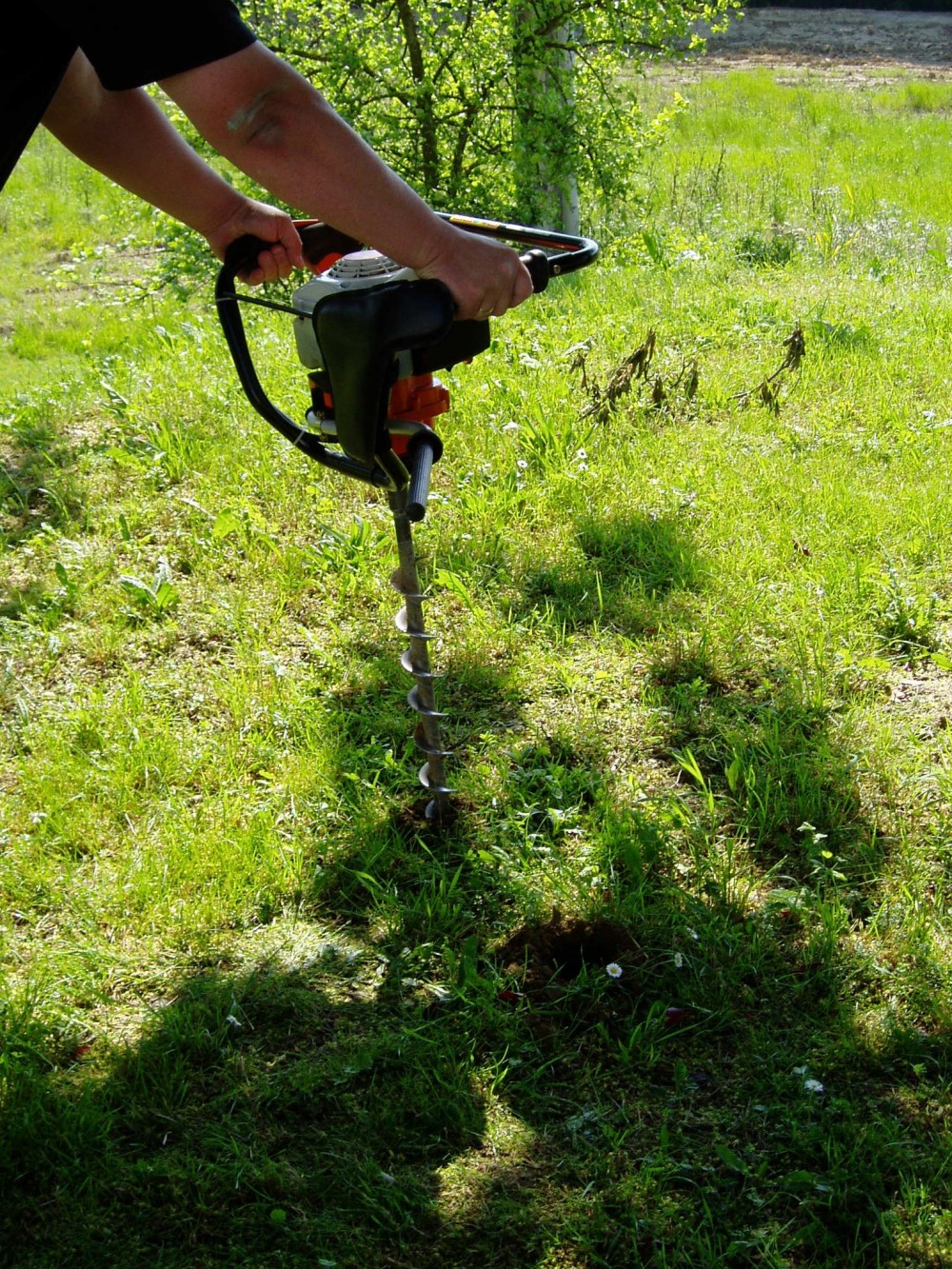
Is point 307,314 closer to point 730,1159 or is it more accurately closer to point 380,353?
point 380,353

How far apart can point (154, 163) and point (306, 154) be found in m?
0.89

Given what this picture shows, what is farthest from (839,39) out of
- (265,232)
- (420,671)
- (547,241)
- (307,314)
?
(307,314)

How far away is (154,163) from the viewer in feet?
8.79

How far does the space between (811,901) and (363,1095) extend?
1.07 m

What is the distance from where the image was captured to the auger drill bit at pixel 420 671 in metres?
→ 2.82

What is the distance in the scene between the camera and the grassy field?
2207 mm

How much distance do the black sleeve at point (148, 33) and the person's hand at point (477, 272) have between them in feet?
1.59

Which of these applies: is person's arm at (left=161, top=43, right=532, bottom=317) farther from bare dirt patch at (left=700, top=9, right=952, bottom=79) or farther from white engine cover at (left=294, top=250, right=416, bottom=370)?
bare dirt patch at (left=700, top=9, right=952, bottom=79)

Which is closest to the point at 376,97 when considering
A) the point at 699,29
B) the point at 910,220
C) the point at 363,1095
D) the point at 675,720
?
the point at 910,220

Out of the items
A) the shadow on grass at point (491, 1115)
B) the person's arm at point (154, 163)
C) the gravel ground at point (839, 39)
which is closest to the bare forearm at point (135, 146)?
the person's arm at point (154, 163)

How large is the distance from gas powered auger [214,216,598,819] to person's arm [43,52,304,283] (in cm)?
7

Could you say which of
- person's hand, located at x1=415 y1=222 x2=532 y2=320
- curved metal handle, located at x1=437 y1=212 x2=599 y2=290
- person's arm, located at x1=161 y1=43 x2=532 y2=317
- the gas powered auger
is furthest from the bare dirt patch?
person's arm, located at x1=161 y1=43 x2=532 y2=317

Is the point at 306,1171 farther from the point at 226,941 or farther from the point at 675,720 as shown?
the point at 675,720

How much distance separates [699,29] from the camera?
17.7 m
